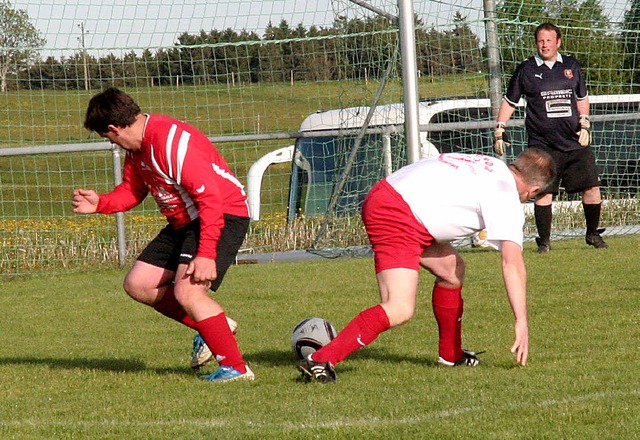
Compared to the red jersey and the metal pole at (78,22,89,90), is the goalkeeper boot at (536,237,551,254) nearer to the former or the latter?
the metal pole at (78,22,89,90)

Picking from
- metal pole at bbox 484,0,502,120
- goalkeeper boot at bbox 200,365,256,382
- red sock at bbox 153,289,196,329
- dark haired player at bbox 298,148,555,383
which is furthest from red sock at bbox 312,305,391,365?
metal pole at bbox 484,0,502,120

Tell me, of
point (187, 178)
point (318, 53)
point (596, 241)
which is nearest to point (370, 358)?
point (187, 178)

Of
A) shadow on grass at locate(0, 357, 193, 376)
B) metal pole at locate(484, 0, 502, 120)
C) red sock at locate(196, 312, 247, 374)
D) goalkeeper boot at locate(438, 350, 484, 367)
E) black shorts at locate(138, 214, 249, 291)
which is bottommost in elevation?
shadow on grass at locate(0, 357, 193, 376)

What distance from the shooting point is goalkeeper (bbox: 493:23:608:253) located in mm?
11367

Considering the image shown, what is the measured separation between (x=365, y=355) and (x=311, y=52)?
8.37 m

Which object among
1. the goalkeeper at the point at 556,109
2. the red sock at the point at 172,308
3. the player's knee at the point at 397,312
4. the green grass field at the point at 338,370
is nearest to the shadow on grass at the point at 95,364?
the green grass field at the point at 338,370

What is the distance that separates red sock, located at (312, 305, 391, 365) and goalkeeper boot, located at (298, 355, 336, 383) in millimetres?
27

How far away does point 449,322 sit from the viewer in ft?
21.0

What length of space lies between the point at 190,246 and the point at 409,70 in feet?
20.0

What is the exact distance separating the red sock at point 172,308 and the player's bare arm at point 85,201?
2.19 feet

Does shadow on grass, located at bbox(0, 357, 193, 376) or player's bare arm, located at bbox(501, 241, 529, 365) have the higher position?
player's bare arm, located at bbox(501, 241, 529, 365)

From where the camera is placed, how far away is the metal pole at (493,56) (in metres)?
13.6

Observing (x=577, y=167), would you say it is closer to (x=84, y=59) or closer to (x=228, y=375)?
(x=228, y=375)

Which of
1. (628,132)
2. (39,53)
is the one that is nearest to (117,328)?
(39,53)
